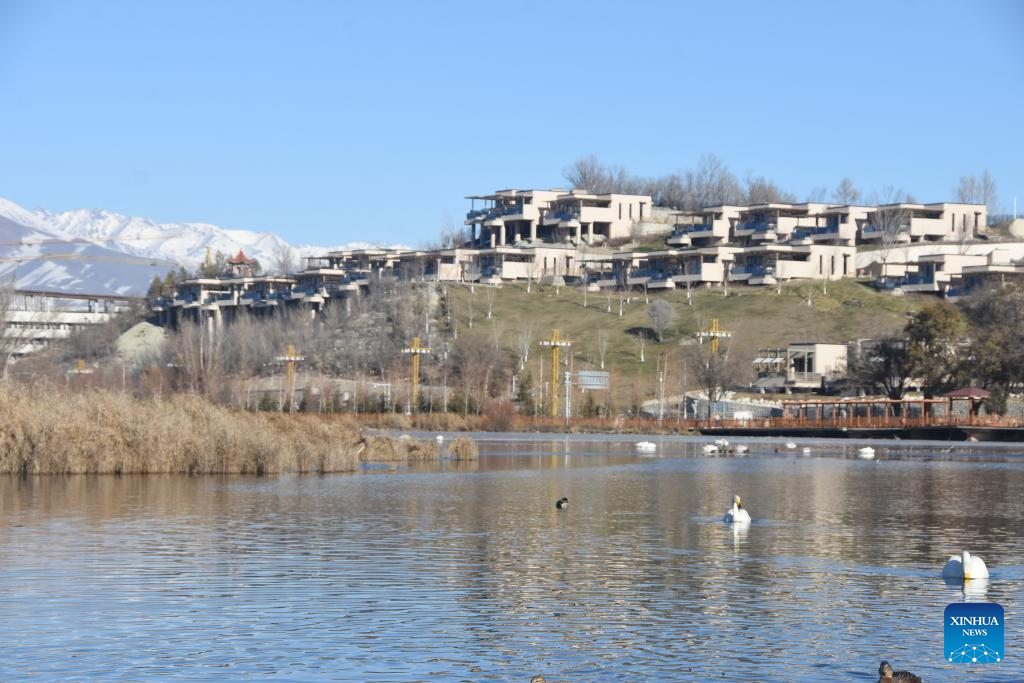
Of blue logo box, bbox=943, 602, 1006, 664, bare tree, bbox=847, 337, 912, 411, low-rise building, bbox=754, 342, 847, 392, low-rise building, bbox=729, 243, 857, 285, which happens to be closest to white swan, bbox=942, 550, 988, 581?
blue logo box, bbox=943, 602, 1006, 664

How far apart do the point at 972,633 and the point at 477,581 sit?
1209 cm

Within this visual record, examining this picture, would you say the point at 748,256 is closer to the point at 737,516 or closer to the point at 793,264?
the point at 793,264

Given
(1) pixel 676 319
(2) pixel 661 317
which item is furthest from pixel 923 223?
(2) pixel 661 317

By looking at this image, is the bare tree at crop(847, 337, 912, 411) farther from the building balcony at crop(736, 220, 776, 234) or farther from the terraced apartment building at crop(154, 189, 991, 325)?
the building balcony at crop(736, 220, 776, 234)

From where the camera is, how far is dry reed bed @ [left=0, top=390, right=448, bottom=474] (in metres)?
50.4

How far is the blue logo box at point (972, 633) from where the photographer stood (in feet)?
63.2

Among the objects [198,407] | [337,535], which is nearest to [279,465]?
[198,407]

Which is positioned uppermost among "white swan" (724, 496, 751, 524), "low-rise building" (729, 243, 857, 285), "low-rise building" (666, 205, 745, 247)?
"low-rise building" (666, 205, 745, 247)

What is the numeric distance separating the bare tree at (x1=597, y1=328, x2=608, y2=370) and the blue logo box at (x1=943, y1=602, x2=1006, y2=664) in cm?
12641

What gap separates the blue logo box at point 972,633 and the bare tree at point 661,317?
137m

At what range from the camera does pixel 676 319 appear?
164125 millimetres

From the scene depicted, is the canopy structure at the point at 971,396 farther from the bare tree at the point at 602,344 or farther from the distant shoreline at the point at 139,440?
the distant shoreline at the point at 139,440

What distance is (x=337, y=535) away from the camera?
1447 inches

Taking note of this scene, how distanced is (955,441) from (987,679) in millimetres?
89138
